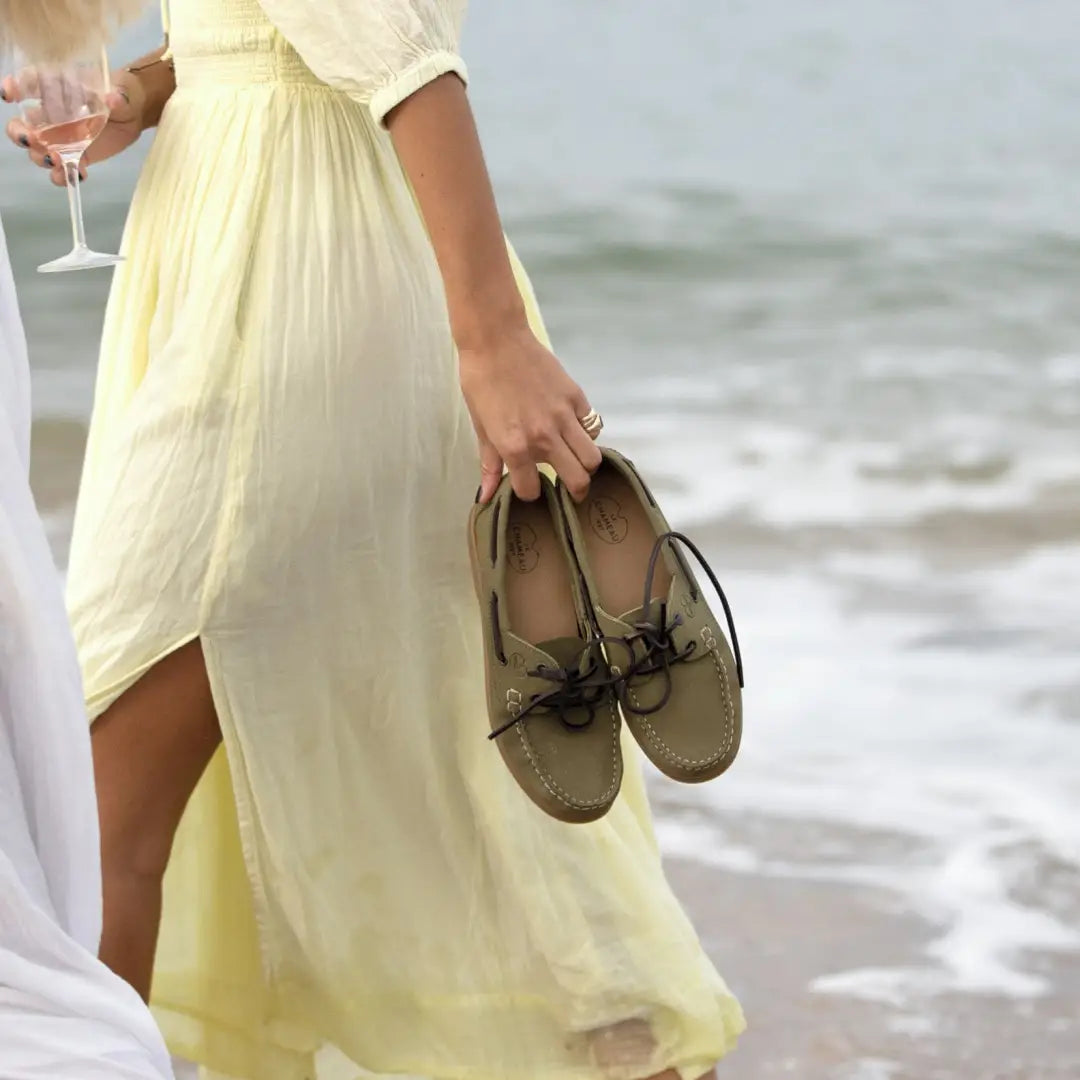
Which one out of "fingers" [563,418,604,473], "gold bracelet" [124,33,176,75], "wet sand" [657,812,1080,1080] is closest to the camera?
"fingers" [563,418,604,473]

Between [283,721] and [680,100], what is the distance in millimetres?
12820

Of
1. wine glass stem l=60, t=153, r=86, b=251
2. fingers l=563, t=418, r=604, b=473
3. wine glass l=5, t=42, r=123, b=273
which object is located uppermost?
wine glass l=5, t=42, r=123, b=273

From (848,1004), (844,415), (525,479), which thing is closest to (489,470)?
(525,479)

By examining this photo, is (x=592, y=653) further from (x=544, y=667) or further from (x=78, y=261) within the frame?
(x=78, y=261)

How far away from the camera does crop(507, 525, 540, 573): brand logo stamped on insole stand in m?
1.58

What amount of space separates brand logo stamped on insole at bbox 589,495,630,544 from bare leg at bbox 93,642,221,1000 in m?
0.35

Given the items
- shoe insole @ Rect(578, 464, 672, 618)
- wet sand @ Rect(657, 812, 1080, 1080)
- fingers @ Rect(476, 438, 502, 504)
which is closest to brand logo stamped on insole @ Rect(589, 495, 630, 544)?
shoe insole @ Rect(578, 464, 672, 618)

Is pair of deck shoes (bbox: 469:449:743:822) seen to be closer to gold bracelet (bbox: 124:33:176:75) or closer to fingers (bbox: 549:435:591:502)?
fingers (bbox: 549:435:591:502)

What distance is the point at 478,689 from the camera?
1727mm

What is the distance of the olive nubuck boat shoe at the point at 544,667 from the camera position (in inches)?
59.1

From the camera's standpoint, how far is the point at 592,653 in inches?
60.2

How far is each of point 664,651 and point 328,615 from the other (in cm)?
31

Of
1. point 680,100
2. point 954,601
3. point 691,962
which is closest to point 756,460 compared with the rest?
point 954,601

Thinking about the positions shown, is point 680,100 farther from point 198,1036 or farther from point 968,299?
point 198,1036
